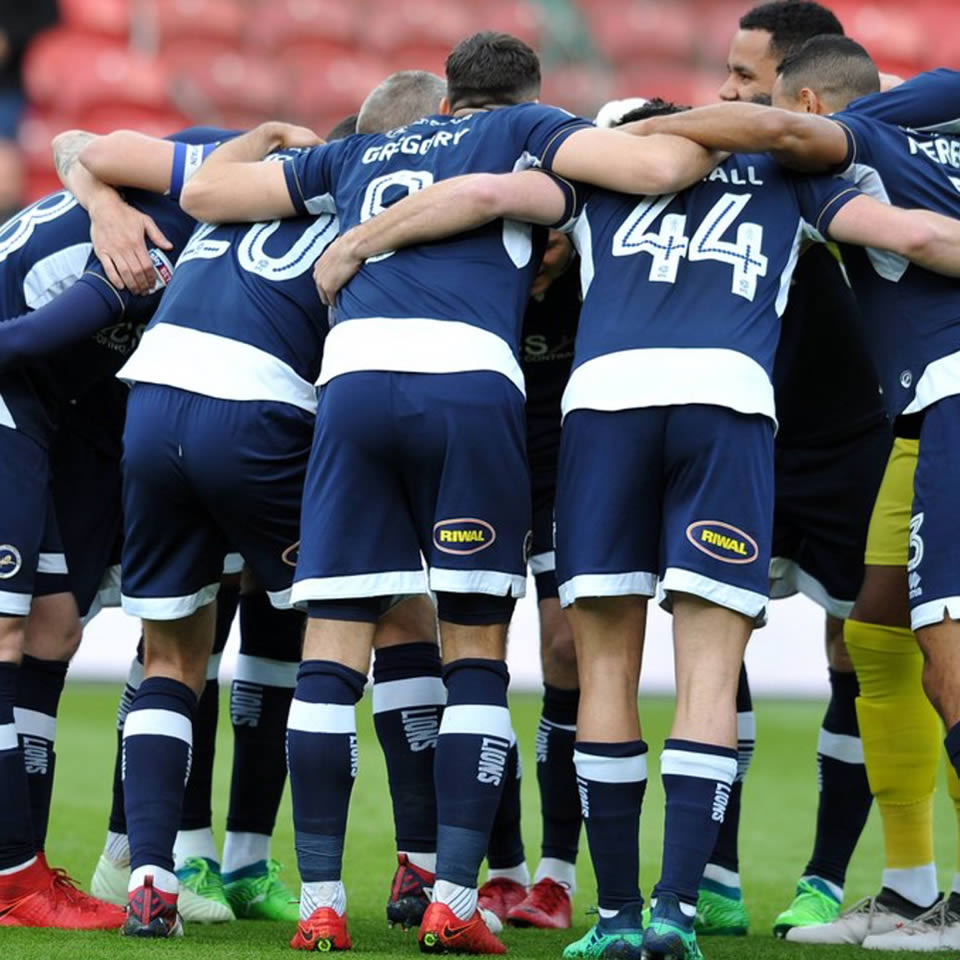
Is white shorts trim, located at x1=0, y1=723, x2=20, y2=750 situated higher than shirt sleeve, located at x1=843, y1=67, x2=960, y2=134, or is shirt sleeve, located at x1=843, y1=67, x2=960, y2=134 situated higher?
shirt sleeve, located at x1=843, y1=67, x2=960, y2=134

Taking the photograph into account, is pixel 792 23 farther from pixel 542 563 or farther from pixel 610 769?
pixel 610 769

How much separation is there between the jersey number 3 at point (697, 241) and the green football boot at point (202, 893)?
204cm

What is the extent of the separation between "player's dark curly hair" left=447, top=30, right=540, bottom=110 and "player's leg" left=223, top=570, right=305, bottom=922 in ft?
4.97

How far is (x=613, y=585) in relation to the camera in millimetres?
3787

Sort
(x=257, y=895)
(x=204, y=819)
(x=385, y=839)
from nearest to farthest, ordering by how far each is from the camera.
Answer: (x=257, y=895)
(x=204, y=819)
(x=385, y=839)

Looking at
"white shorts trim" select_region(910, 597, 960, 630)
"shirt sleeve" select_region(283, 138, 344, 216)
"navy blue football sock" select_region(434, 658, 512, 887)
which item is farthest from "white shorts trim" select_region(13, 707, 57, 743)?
"white shorts trim" select_region(910, 597, 960, 630)

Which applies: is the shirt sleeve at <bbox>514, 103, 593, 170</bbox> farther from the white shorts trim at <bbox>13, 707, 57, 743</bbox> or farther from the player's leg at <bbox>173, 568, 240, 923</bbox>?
the white shorts trim at <bbox>13, 707, 57, 743</bbox>

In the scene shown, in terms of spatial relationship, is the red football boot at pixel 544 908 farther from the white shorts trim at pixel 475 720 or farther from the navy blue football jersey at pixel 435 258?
the navy blue football jersey at pixel 435 258

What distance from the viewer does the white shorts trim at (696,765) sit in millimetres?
3654

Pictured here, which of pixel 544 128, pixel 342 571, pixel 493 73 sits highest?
pixel 493 73

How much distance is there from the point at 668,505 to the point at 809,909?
1.52 meters

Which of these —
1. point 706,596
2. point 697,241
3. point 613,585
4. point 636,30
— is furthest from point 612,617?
point 636,30

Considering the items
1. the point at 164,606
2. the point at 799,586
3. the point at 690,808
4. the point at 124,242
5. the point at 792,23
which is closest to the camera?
the point at 690,808

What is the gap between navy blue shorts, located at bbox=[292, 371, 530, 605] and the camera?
383 cm
